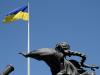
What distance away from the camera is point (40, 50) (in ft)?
35.9

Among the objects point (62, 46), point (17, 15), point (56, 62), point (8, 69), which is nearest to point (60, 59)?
point (56, 62)

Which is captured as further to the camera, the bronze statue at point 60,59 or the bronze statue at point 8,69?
the bronze statue at point 8,69

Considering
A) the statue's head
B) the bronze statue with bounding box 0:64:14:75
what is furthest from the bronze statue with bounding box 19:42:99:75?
the bronze statue with bounding box 0:64:14:75

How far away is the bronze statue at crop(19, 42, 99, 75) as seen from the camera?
10.9m

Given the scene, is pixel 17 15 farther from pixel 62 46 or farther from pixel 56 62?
pixel 56 62

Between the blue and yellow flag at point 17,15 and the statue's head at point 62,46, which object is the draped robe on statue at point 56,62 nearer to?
the statue's head at point 62,46

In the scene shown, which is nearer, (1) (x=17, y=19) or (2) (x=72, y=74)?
(2) (x=72, y=74)

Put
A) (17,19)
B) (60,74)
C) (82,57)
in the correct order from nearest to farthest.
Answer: (60,74), (82,57), (17,19)

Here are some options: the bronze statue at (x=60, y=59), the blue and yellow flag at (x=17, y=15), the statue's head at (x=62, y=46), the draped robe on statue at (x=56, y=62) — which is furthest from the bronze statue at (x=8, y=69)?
the blue and yellow flag at (x=17, y=15)

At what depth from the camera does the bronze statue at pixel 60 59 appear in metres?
10.9

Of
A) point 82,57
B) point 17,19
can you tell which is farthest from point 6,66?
point 17,19

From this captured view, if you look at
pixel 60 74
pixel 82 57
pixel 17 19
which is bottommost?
pixel 60 74

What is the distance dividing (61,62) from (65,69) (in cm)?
34

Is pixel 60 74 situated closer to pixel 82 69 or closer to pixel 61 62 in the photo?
pixel 61 62
